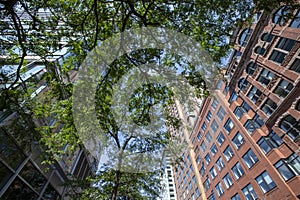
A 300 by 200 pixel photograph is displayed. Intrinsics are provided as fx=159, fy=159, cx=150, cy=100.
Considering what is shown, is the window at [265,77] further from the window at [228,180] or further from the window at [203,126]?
the window at [203,126]

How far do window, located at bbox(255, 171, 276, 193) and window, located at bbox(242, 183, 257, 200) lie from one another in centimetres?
165

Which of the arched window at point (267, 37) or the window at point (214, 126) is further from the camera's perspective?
the window at point (214, 126)

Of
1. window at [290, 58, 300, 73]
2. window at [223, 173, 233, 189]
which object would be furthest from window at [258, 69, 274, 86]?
window at [223, 173, 233, 189]

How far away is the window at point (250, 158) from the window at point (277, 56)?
1248cm

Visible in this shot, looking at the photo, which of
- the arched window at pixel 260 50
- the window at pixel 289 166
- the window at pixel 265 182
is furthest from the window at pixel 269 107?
the window at pixel 265 182

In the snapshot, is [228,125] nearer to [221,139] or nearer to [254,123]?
[221,139]

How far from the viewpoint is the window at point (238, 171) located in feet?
77.0

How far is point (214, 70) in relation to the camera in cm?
775

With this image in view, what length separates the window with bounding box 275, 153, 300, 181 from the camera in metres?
16.1

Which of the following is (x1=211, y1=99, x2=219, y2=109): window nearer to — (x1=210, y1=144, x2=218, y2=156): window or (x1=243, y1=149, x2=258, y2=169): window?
(x1=210, y1=144, x2=218, y2=156): window

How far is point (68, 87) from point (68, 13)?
3.33m

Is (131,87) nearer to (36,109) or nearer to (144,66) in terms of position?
(144,66)

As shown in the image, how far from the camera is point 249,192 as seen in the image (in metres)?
21.4

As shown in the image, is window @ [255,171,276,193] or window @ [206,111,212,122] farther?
window @ [206,111,212,122]
